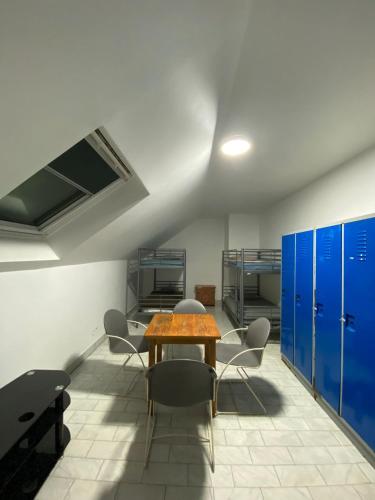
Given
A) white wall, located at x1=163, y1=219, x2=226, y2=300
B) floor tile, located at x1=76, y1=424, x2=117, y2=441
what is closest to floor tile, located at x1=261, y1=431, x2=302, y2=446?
floor tile, located at x1=76, y1=424, x2=117, y2=441

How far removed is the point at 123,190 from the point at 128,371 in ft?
7.28

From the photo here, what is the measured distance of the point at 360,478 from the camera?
158 cm

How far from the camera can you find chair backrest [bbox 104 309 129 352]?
8.30 ft

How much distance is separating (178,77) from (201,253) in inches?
225

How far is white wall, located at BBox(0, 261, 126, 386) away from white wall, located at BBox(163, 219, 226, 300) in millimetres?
3331

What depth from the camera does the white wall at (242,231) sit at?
246 inches

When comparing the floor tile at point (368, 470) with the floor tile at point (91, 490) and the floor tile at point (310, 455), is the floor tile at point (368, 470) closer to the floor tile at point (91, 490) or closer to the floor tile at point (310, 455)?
the floor tile at point (310, 455)

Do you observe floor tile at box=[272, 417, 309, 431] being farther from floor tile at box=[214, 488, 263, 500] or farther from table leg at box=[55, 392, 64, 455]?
table leg at box=[55, 392, 64, 455]

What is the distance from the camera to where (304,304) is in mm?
2699

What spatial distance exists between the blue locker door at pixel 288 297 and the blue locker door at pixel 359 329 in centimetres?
100

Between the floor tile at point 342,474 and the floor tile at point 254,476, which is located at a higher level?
the floor tile at point 254,476

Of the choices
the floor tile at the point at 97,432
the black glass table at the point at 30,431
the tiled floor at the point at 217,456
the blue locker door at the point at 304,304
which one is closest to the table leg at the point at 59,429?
the black glass table at the point at 30,431

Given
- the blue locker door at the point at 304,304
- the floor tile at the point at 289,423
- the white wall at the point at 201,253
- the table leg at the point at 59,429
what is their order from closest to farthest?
the table leg at the point at 59,429 < the floor tile at the point at 289,423 < the blue locker door at the point at 304,304 < the white wall at the point at 201,253

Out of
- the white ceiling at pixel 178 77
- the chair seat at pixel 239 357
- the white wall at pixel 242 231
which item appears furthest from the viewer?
the white wall at pixel 242 231
